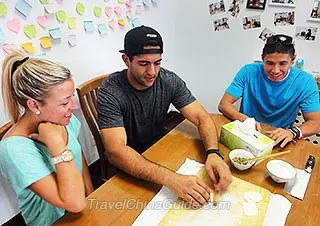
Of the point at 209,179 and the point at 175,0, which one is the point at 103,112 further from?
the point at 175,0

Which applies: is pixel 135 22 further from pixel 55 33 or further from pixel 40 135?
pixel 40 135

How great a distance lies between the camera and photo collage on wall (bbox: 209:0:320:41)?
85.2 inches

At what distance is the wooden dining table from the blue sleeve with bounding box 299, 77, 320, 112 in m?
0.44

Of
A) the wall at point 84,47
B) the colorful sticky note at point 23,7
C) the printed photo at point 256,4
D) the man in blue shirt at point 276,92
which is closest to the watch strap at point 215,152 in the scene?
the man in blue shirt at point 276,92

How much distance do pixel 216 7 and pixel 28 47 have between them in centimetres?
159

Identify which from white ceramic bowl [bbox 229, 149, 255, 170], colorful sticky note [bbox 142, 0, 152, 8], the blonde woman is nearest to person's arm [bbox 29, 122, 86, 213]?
the blonde woman

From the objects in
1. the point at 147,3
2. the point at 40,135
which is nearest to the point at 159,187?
the point at 40,135

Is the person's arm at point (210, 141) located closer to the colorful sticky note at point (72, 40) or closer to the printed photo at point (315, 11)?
the colorful sticky note at point (72, 40)

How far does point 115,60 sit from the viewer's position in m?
2.25

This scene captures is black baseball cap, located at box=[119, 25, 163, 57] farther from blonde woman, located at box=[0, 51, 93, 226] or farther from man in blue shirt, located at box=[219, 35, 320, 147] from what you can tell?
man in blue shirt, located at box=[219, 35, 320, 147]

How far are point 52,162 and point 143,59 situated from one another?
0.63 metres

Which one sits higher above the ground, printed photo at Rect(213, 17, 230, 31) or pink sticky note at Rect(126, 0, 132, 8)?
pink sticky note at Rect(126, 0, 132, 8)

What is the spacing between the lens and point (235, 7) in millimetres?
2391

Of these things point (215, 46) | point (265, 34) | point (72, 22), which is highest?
point (72, 22)
